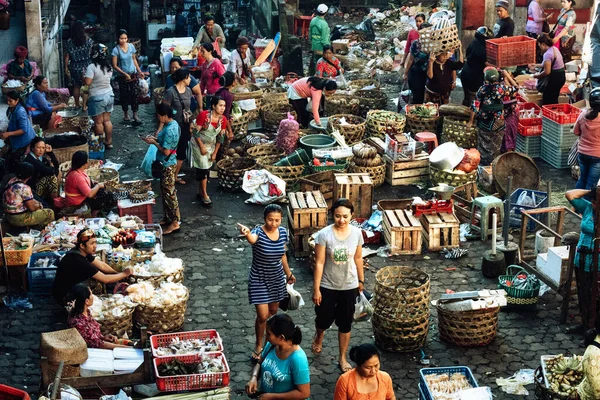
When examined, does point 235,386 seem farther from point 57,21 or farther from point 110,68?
point 57,21

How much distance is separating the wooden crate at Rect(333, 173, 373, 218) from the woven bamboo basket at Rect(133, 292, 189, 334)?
339 cm

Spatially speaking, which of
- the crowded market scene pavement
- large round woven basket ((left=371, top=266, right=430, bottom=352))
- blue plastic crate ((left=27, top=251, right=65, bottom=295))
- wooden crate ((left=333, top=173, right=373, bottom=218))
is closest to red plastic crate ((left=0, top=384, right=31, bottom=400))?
the crowded market scene pavement

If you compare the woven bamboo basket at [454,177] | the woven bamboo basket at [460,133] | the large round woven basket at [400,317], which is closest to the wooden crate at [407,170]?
the woven bamboo basket at [454,177]

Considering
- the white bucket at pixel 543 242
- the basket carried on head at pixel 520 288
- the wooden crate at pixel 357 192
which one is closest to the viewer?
the basket carried on head at pixel 520 288

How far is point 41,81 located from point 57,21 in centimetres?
533

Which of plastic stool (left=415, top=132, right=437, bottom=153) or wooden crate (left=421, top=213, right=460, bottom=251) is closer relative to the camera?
wooden crate (left=421, top=213, right=460, bottom=251)

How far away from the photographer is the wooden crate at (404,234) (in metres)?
11.4

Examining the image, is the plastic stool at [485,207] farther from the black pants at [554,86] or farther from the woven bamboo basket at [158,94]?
the woven bamboo basket at [158,94]

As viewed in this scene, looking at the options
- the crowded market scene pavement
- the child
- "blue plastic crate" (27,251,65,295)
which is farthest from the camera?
the child

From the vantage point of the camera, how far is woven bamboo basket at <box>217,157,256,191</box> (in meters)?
13.5

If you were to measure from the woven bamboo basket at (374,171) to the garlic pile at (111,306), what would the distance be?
185 inches

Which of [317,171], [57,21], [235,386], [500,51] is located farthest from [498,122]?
[57,21]

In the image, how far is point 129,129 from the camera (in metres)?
16.5

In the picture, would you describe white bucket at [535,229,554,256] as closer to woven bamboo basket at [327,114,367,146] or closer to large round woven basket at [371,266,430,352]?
large round woven basket at [371,266,430,352]
